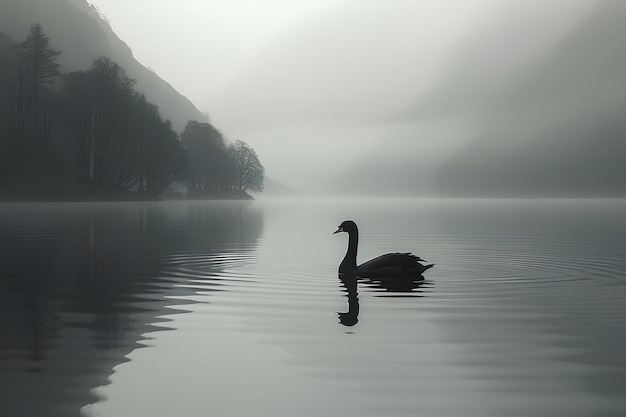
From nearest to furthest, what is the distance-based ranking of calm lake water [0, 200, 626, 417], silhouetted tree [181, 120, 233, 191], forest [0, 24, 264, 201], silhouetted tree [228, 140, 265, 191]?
calm lake water [0, 200, 626, 417] < forest [0, 24, 264, 201] < silhouetted tree [181, 120, 233, 191] < silhouetted tree [228, 140, 265, 191]

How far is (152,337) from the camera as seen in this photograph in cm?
1241

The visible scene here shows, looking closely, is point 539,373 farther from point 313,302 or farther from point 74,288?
point 74,288

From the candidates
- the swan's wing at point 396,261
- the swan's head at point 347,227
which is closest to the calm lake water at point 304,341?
the swan's wing at point 396,261

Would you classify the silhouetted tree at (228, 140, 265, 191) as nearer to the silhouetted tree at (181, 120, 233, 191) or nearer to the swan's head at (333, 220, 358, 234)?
the silhouetted tree at (181, 120, 233, 191)

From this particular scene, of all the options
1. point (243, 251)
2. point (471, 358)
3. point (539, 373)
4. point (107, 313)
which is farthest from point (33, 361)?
point (243, 251)

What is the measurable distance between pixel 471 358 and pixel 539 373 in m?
1.22

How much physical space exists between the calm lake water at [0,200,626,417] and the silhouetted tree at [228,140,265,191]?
548ft

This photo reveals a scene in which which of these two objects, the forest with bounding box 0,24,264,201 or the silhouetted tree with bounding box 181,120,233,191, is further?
the silhouetted tree with bounding box 181,120,233,191

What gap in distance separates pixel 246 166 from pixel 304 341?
180778 millimetres

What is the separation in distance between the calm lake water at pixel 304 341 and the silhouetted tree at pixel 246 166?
166933 mm

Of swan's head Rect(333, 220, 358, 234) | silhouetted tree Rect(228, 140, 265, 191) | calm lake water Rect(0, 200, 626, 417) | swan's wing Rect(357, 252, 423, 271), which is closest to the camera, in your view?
calm lake water Rect(0, 200, 626, 417)

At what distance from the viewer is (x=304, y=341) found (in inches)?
479

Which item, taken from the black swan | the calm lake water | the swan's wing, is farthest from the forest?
the swan's wing

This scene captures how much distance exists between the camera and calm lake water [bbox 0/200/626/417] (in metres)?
8.51
